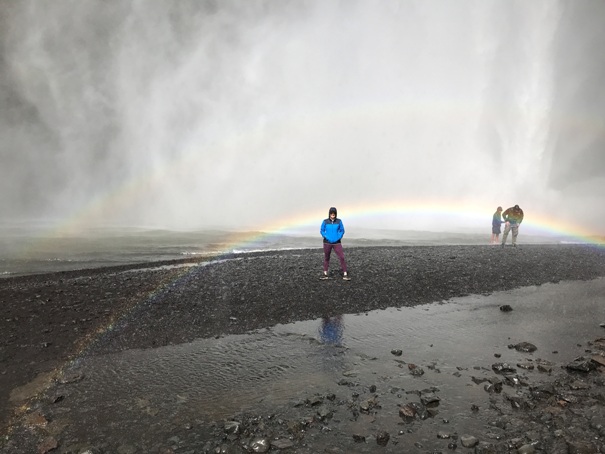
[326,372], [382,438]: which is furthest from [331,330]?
[382,438]

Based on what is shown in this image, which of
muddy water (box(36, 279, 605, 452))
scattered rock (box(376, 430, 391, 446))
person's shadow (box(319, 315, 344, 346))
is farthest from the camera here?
person's shadow (box(319, 315, 344, 346))

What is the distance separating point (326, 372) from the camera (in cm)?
834

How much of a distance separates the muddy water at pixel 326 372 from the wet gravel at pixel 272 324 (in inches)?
8.5

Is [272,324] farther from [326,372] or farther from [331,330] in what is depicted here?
[326,372]

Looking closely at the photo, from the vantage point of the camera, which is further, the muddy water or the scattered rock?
the muddy water

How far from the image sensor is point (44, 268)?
26984 millimetres

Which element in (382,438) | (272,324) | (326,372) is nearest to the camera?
(382,438)

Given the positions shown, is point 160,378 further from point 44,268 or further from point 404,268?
point 44,268

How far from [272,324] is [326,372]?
13.7ft

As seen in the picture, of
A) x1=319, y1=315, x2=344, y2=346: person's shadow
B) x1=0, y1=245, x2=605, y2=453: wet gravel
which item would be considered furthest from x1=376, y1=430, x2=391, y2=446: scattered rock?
x1=319, y1=315, x2=344, y2=346: person's shadow

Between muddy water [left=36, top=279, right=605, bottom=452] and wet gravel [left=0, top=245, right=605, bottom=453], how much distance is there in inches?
8.5

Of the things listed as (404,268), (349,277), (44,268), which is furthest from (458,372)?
(44,268)

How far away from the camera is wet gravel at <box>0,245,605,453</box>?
5703 mm

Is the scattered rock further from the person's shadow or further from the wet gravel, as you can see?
the person's shadow
